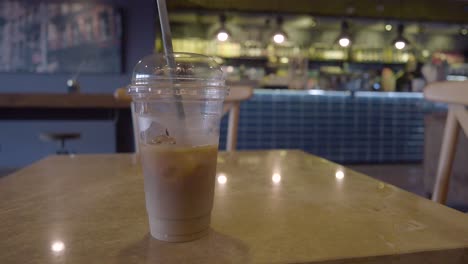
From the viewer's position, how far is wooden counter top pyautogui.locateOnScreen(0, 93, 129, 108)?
386 centimetres

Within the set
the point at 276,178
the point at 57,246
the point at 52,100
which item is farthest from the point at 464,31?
the point at 57,246

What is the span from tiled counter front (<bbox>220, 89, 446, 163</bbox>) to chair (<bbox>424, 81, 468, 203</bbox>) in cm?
416

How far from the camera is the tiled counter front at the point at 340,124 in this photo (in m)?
5.41

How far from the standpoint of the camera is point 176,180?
1.55 ft

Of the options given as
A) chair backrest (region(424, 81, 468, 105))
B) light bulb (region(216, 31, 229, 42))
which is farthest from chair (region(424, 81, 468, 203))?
light bulb (region(216, 31, 229, 42))

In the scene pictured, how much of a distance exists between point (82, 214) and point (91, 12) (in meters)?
5.35

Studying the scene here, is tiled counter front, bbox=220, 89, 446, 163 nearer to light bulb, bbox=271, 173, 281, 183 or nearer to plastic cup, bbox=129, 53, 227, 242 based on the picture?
light bulb, bbox=271, 173, 281, 183

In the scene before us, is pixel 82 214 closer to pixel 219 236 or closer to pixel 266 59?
pixel 219 236

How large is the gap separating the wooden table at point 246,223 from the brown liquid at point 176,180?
4cm

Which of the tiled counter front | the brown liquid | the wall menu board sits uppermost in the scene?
the wall menu board

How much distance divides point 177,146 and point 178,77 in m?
0.10

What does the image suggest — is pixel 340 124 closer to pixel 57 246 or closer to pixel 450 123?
pixel 450 123

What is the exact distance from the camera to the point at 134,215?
587 mm

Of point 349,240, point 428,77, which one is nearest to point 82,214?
point 349,240
